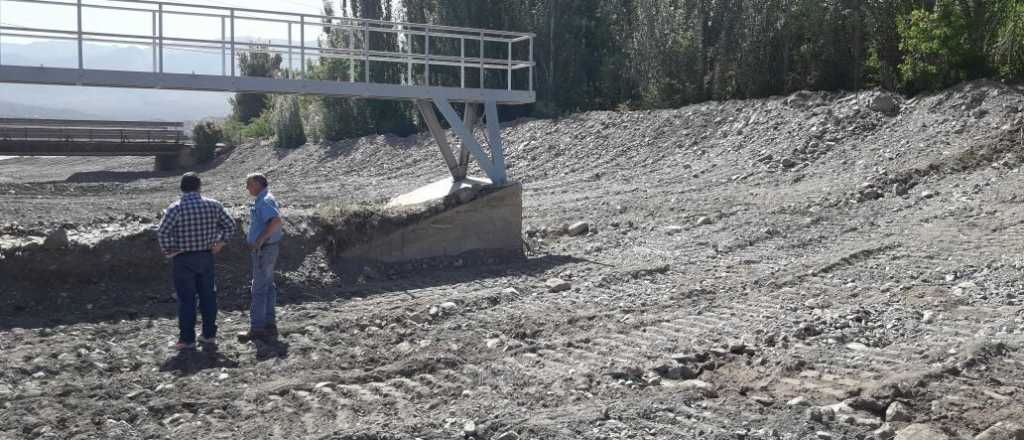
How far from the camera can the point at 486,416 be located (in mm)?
7570

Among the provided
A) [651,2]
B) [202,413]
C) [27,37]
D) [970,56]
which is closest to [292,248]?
[27,37]

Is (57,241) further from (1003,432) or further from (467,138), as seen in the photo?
(1003,432)

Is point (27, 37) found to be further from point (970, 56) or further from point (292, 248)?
point (970, 56)

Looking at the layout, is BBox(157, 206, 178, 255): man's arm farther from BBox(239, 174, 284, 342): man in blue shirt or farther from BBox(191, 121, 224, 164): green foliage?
BBox(191, 121, 224, 164): green foliage

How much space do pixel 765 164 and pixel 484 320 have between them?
1291cm

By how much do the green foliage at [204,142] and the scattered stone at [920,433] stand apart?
37.7m

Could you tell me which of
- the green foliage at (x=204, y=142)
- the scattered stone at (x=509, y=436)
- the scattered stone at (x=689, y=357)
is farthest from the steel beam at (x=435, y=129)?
the green foliage at (x=204, y=142)

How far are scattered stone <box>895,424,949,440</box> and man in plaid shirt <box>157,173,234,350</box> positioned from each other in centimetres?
592

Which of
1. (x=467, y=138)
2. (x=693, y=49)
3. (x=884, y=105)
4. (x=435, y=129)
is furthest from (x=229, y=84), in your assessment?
(x=693, y=49)

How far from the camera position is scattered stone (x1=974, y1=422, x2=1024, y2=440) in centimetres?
681

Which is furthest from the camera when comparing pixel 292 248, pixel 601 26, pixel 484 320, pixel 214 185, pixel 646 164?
pixel 601 26

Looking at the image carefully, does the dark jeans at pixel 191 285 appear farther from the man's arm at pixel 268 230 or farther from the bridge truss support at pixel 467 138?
the bridge truss support at pixel 467 138

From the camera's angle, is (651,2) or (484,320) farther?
(651,2)

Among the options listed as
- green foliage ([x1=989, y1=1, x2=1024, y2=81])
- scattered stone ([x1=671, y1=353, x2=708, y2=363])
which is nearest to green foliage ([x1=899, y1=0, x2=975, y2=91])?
green foliage ([x1=989, y1=1, x2=1024, y2=81])
